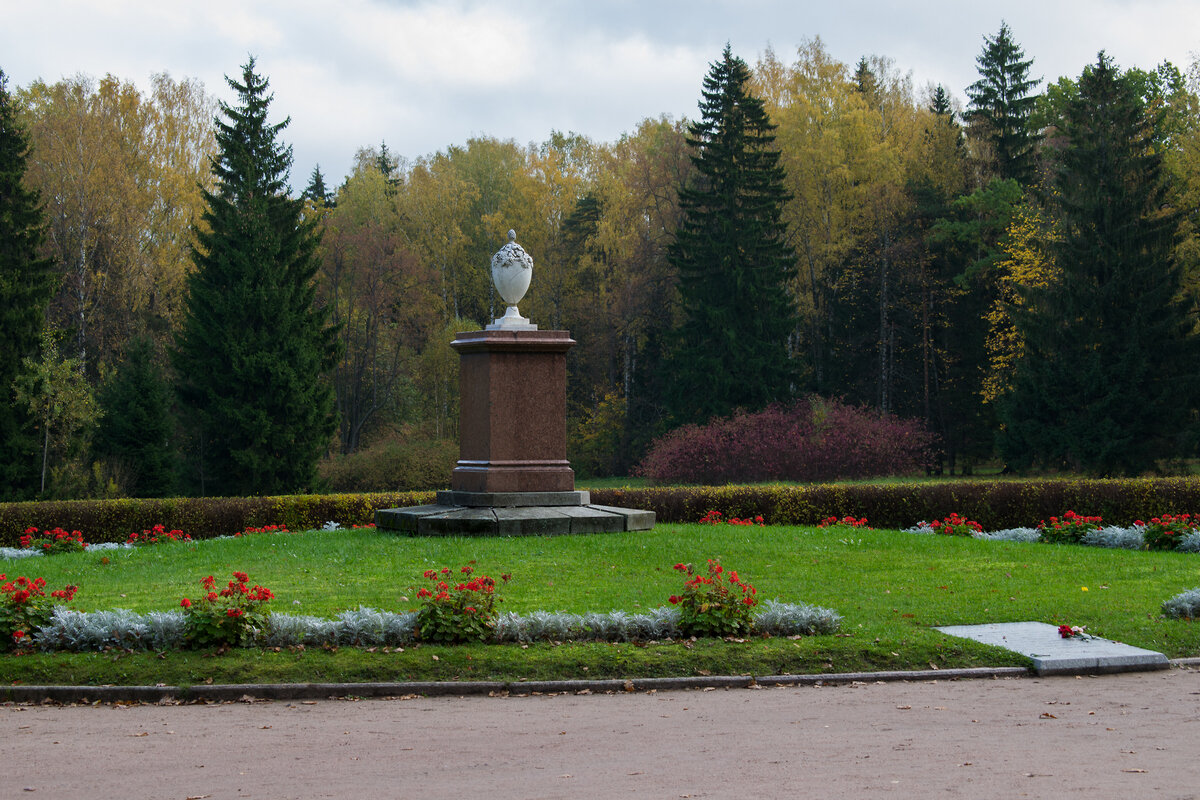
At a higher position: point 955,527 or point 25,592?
point 25,592

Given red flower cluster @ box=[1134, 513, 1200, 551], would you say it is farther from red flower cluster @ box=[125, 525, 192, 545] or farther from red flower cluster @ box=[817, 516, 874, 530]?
red flower cluster @ box=[125, 525, 192, 545]

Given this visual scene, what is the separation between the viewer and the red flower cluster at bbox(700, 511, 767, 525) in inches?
632

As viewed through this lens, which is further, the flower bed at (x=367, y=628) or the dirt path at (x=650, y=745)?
the flower bed at (x=367, y=628)

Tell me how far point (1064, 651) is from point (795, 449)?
19.8m

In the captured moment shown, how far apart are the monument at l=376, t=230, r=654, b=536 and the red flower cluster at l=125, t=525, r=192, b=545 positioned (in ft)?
11.2

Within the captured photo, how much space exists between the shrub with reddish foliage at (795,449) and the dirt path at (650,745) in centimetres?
2009

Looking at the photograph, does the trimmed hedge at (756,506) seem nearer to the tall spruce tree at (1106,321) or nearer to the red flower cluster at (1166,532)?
the red flower cluster at (1166,532)

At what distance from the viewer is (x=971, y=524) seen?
1591cm

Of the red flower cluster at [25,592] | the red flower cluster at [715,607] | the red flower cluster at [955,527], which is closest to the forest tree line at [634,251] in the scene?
the red flower cluster at [955,527]

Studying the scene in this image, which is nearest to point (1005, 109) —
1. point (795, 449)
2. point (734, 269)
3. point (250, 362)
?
point (734, 269)

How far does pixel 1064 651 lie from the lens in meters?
7.78

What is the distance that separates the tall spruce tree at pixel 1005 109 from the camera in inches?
1594

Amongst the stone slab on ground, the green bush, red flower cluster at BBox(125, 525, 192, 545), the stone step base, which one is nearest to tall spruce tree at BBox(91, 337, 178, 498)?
the green bush

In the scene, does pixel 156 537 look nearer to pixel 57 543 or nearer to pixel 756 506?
pixel 57 543
